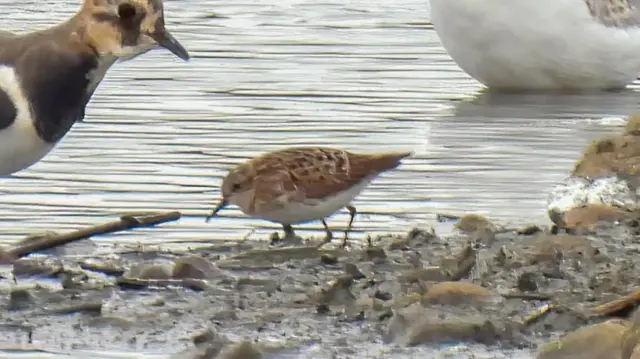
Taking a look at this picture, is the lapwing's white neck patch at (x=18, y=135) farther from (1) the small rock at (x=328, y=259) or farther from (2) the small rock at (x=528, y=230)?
(2) the small rock at (x=528, y=230)

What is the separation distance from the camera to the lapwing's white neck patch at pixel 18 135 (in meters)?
5.39

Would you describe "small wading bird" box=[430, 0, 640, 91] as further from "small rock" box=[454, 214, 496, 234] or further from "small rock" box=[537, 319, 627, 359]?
"small rock" box=[537, 319, 627, 359]

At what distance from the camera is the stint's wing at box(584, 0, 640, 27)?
988cm

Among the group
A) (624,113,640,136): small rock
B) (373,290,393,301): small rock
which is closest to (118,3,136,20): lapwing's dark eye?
(373,290,393,301): small rock

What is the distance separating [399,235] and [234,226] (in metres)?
0.65

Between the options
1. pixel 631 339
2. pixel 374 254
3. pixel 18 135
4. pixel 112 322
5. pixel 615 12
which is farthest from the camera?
pixel 615 12

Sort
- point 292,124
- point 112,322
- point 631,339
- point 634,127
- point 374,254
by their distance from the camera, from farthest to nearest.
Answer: point 292,124 → point 634,127 → point 374,254 → point 112,322 → point 631,339

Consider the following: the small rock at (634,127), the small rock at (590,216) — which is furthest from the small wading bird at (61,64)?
the small rock at (634,127)

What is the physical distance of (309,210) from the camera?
5895 millimetres

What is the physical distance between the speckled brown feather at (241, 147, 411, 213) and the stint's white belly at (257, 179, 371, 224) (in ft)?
0.06

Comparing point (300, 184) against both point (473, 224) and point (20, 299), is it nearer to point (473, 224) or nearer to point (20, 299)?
point (473, 224)

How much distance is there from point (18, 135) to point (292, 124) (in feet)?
10.4

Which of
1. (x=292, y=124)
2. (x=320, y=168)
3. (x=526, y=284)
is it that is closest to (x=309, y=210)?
(x=320, y=168)

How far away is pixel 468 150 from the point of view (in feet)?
26.0
